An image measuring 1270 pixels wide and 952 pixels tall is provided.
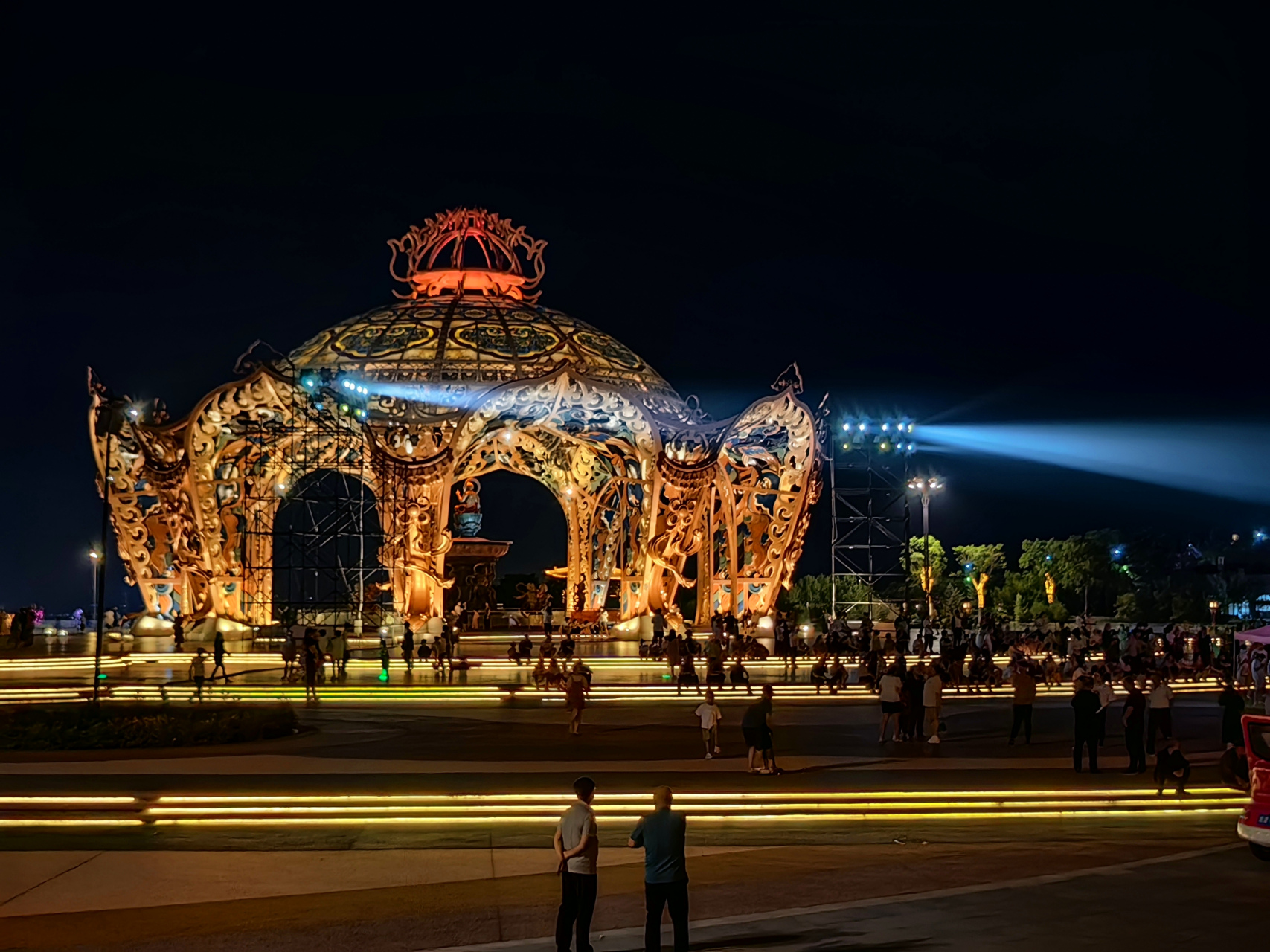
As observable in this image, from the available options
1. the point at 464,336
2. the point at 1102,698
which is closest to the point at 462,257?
the point at 464,336

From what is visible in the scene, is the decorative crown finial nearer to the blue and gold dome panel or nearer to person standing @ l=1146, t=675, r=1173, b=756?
the blue and gold dome panel

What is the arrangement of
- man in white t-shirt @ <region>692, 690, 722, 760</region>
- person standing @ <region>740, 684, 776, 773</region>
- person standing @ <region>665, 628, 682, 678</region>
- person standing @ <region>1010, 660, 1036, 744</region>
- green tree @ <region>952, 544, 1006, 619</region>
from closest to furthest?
person standing @ <region>740, 684, 776, 773</region>, man in white t-shirt @ <region>692, 690, 722, 760</region>, person standing @ <region>1010, 660, 1036, 744</region>, person standing @ <region>665, 628, 682, 678</region>, green tree @ <region>952, 544, 1006, 619</region>

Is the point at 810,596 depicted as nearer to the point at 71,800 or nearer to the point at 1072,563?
the point at 1072,563

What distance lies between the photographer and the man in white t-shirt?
64.0ft

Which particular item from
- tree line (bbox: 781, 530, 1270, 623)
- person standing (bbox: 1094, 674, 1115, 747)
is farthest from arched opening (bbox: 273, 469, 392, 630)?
person standing (bbox: 1094, 674, 1115, 747)

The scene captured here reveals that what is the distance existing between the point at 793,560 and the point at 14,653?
20194 mm

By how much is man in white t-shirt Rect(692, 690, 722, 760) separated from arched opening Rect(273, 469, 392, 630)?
1933cm

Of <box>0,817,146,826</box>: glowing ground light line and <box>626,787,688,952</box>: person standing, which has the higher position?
<box>626,787,688,952</box>: person standing

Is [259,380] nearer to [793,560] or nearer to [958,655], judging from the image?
[793,560]

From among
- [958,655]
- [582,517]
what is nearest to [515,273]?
[582,517]

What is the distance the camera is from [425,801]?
50.7 feet

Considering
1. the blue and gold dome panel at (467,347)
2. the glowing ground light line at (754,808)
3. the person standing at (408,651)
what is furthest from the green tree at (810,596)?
the glowing ground light line at (754,808)

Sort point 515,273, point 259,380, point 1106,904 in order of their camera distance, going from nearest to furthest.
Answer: point 1106,904
point 259,380
point 515,273

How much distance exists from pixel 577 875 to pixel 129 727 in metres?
12.8
